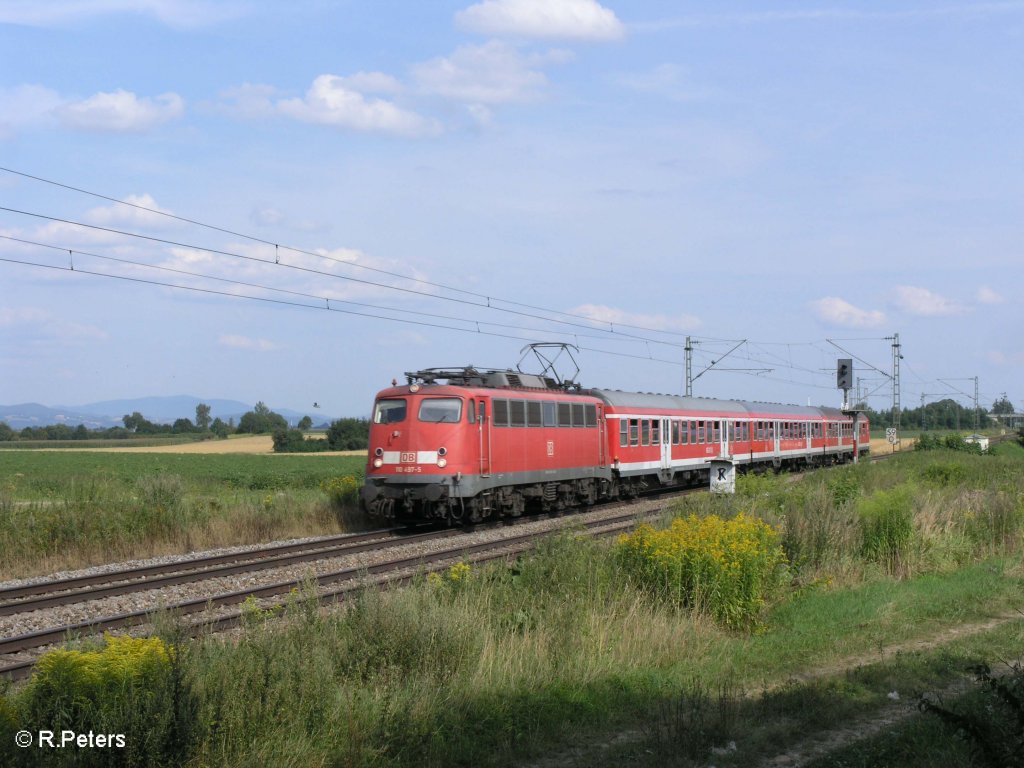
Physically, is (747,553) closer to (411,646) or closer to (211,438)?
(411,646)

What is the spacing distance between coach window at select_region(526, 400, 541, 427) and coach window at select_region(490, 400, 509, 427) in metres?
1.08

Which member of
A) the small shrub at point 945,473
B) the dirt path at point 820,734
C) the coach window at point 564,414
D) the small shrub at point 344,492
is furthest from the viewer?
the small shrub at point 945,473

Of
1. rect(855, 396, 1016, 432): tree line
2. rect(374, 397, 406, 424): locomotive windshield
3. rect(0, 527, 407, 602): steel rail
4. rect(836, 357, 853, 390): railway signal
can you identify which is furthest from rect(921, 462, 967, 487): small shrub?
rect(855, 396, 1016, 432): tree line

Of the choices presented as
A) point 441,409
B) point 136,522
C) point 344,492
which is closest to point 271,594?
point 136,522

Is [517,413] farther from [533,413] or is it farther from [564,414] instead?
[564,414]

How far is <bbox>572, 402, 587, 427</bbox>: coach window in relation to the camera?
26.8 metres

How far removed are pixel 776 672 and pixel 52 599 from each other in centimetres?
953

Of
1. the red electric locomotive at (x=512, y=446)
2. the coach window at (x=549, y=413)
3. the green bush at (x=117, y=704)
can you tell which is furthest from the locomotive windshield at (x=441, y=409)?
the green bush at (x=117, y=704)

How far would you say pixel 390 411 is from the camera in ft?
74.1

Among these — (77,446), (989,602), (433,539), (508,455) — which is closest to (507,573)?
(989,602)

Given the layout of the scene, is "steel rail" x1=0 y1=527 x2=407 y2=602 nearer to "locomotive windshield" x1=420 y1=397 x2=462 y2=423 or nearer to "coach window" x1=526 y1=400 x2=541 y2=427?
"locomotive windshield" x1=420 y1=397 x2=462 y2=423

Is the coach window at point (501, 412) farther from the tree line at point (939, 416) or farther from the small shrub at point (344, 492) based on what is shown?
the tree line at point (939, 416)

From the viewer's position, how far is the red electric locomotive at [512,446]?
21656mm

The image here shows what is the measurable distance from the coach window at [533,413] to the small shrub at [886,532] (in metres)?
9.68
